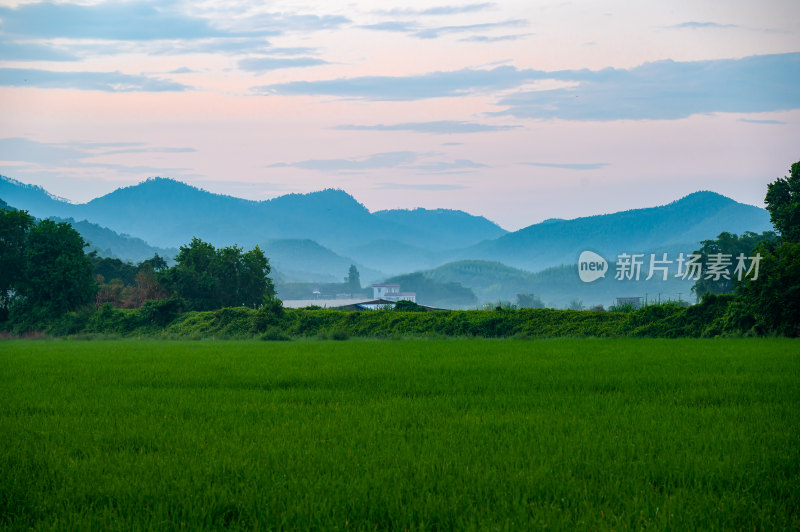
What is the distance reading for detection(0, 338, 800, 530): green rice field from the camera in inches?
219

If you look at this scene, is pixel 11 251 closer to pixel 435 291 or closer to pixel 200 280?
pixel 200 280

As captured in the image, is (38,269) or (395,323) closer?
(395,323)

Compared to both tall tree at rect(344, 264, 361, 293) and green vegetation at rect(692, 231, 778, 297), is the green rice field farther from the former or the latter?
tall tree at rect(344, 264, 361, 293)

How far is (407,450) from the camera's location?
7289 mm

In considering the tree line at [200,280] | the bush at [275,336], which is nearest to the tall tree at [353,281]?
the tree line at [200,280]

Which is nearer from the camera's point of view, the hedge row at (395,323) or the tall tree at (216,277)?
the hedge row at (395,323)

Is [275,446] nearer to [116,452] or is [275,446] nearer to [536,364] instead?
[116,452]

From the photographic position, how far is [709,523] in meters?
5.26

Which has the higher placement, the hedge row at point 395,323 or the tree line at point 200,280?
the tree line at point 200,280

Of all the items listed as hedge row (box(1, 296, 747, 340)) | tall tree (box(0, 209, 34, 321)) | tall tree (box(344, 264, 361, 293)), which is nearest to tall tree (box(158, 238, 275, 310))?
hedge row (box(1, 296, 747, 340))

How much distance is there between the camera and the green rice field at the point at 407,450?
555 cm

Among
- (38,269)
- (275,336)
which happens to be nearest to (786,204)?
(275,336)

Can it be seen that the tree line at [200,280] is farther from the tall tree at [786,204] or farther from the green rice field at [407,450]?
the green rice field at [407,450]

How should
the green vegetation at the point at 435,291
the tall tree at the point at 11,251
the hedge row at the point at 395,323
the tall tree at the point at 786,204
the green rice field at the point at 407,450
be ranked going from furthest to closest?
the green vegetation at the point at 435,291, the tall tree at the point at 11,251, the tall tree at the point at 786,204, the hedge row at the point at 395,323, the green rice field at the point at 407,450
